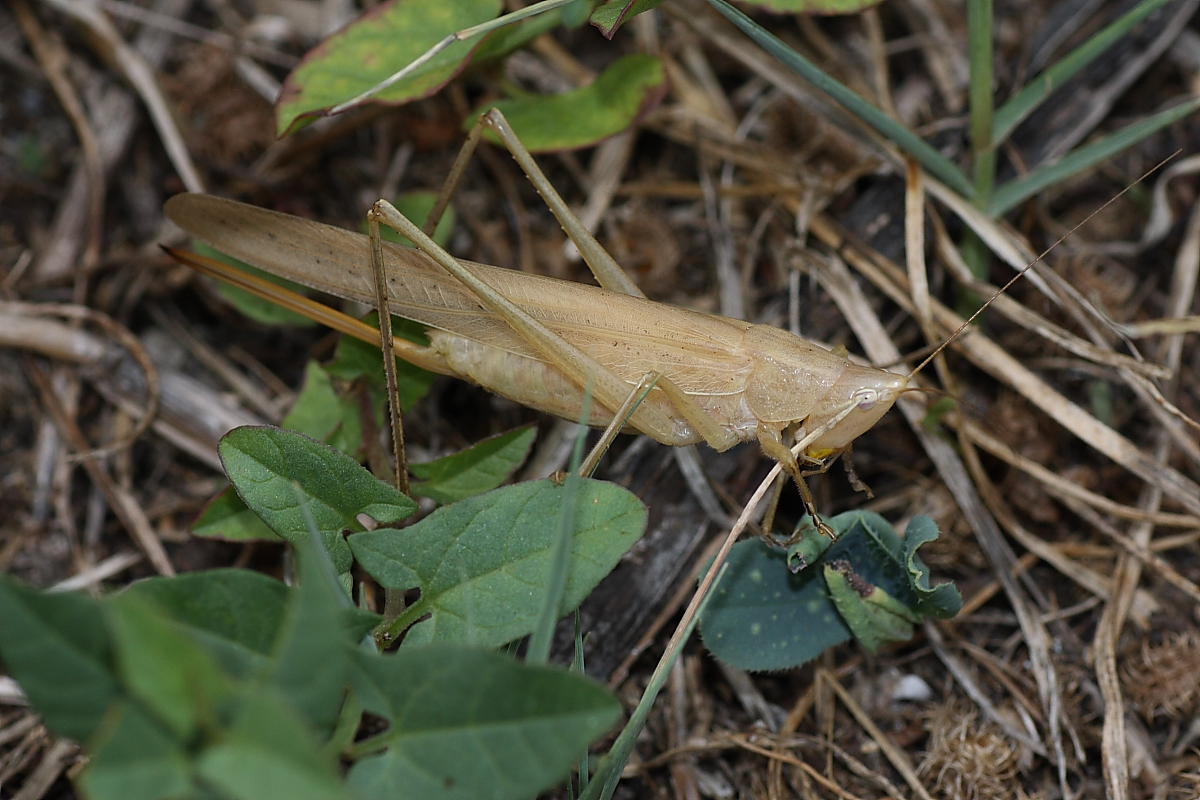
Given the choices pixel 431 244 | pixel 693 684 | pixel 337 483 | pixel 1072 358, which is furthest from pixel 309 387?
pixel 1072 358

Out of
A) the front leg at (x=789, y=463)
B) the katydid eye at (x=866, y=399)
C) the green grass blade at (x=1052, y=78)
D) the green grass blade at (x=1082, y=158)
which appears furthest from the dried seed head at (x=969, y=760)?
the green grass blade at (x=1052, y=78)

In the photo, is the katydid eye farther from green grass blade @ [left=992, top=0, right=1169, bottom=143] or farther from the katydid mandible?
green grass blade @ [left=992, top=0, right=1169, bottom=143]

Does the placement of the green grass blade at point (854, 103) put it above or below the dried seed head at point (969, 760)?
above

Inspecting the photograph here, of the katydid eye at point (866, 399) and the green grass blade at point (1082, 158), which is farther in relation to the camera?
the green grass blade at point (1082, 158)

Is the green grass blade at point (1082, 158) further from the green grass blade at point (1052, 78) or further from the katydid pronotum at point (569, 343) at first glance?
the katydid pronotum at point (569, 343)

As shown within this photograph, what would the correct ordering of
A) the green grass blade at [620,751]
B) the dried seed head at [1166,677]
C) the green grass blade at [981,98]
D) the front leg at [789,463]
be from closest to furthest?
the green grass blade at [620,751] → the front leg at [789,463] → the dried seed head at [1166,677] → the green grass blade at [981,98]

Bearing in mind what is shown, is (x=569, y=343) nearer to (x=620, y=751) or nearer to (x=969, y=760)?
(x=620, y=751)

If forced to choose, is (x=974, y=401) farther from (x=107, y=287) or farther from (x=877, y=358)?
(x=107, y=287)
